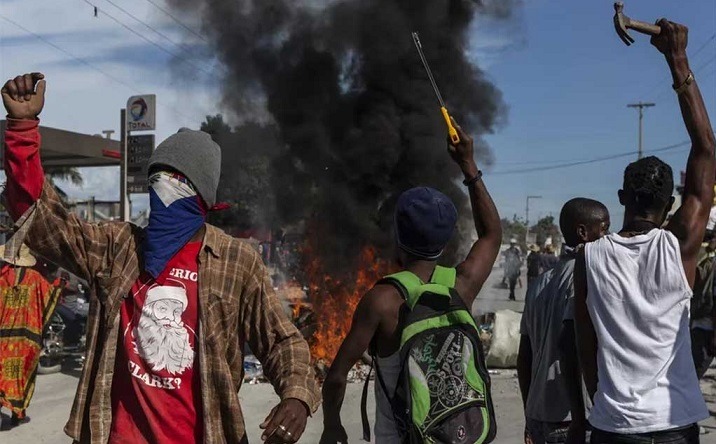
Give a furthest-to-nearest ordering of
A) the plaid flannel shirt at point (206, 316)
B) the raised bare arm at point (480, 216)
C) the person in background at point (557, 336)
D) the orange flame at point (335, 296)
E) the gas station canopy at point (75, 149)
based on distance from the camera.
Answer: the gas station canopy at point (75, 149), the orange flame at point (335, 296), the person in background at point (557, 336), the raised bare arm at point (480, 216), the plaid flannel shirt at point (206, 316)

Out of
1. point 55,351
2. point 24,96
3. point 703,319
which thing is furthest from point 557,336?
point 55,351

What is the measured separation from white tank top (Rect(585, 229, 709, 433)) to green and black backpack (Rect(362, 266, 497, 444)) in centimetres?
52

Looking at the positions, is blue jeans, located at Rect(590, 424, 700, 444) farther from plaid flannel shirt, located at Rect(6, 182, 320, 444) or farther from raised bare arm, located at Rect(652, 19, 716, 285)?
plaid flannel shirt, located at Rect(6, 182, 320, 444)

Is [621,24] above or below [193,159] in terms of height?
above

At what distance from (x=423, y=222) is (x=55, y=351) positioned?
9115 millimetres

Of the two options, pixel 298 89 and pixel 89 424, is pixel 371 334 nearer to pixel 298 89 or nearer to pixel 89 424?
pixel 89 424

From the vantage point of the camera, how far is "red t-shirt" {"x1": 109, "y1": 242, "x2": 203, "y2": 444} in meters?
2.39

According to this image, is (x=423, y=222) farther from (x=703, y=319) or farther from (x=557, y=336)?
(x=703, y=319)

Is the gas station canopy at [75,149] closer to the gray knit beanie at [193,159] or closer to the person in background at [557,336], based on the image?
the person in background at [557,336]

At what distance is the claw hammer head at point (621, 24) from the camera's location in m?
2.59

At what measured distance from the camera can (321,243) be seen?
13547mm

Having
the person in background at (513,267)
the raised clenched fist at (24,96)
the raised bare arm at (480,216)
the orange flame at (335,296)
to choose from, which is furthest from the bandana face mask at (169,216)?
the person in background at (513,267)

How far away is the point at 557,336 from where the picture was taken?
348cm

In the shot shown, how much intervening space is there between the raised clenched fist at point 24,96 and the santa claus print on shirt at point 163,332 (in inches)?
24.5
